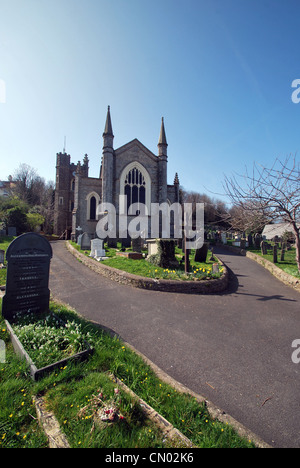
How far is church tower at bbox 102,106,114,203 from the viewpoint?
20875mm

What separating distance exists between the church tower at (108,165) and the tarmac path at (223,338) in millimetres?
13470

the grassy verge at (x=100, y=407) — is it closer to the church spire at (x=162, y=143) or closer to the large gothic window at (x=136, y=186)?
the large gothic window at (x=136, y=186)

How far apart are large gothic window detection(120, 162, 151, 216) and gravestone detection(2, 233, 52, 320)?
696 inches

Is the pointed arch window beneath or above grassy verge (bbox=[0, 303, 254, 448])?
above

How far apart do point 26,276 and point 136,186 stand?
64.1 ft

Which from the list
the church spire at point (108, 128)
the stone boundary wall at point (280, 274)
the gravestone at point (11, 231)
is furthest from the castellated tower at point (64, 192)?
the stone boundary wall at point (280, 274)

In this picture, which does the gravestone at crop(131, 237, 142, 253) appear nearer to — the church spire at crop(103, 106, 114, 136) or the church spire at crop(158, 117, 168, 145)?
the church spire at crop(103, 106, 114, 136)

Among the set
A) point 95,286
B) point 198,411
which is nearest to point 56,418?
point 198,411

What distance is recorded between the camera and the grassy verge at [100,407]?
195cm

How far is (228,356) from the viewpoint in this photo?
383 centimetres

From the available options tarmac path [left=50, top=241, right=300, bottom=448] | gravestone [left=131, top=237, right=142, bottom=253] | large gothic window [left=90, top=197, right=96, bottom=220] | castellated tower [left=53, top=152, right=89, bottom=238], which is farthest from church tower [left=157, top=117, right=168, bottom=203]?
tarmac path [left=50, top=241, right=300, bottom=448]

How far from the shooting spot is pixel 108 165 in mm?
21031

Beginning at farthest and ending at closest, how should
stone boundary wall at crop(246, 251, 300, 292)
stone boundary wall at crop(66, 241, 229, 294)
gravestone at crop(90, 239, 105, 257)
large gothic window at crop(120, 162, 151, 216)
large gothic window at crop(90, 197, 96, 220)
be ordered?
large gothic window at crop(90, 197, 96, 220)
large gothic window at crop(120, 162, 151, 216)
gravestone at crop(90, 239, 105, 257)
stone boundary wall at crop(246, 251, 300, 292)
stone boundary wall at crop(66, 241, 229, 294)

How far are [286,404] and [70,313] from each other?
4.22m
